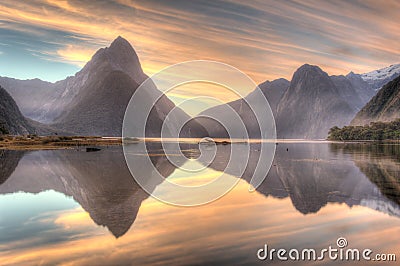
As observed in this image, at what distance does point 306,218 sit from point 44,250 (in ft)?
47.6

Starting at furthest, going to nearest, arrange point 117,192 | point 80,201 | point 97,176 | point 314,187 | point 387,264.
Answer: point 97,176, point 314,187, point 117,192, point 80,201, point 387,264

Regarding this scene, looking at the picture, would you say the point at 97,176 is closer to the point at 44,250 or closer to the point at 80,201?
the point at 80,201

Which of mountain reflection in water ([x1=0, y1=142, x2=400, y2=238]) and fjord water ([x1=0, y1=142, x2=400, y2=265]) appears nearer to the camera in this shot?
fjord water ([x1=0, y1=142, x2=400, y2=265])

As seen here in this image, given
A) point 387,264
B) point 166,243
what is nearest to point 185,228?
point 166,243

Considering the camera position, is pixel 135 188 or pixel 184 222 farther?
pixel 135 188

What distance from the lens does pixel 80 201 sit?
27.9m

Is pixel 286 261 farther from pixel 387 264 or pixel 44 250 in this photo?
pixel 44 250

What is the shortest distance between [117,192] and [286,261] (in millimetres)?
19273

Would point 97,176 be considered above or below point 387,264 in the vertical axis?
above

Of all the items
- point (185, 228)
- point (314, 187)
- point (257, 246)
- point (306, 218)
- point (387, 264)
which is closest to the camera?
point (387, 264)

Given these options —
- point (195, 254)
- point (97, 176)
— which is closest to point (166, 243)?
point (195, 254)

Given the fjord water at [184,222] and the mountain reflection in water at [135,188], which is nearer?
the fjord water at [184,222]

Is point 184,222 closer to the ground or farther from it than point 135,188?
closer to the ground

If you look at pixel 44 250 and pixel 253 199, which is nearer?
pixel 44 250
